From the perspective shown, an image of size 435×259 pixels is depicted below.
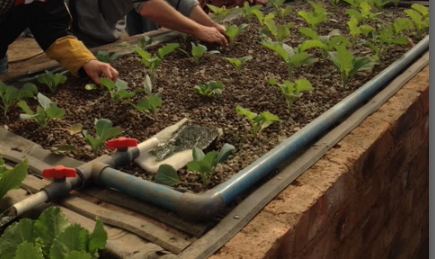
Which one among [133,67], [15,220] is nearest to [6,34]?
[133,67]

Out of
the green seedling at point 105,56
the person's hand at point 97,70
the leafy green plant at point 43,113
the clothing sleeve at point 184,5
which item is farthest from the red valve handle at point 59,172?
the clothing sleeve at point 184,5

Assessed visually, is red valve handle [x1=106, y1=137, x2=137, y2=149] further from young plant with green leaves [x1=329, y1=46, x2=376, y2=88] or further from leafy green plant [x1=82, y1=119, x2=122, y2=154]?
young plant with green leaves [x1=329, y1=46, x2=376, y2=88]

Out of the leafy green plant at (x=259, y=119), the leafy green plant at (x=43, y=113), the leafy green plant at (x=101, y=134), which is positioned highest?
the leafy green plant at (x=259, y=119)

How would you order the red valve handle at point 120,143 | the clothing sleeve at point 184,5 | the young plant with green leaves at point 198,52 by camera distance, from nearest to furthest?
1. the red valve handle at point 120,143
2. the young plant with green leaves at point 198,52
3. the clothing sleeve at point 184,5

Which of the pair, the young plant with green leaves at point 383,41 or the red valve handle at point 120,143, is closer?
the red valve handle at point 120,143

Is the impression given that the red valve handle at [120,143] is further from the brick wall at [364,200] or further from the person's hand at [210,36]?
the person's hand at [210,36]

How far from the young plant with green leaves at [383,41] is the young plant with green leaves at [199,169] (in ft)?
4.37

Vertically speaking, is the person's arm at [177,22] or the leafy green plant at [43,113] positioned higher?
the person's arm at [177,22]

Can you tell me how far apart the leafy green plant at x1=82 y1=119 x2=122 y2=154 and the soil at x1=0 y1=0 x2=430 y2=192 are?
30 millimetres

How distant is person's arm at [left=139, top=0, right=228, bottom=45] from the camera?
321 cm

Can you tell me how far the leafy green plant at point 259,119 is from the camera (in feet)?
7.02

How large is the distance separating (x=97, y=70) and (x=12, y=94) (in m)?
0.38

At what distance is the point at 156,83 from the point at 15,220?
1.22 m

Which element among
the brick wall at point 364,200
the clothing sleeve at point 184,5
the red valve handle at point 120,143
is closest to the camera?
the brick wall at point 364,200
